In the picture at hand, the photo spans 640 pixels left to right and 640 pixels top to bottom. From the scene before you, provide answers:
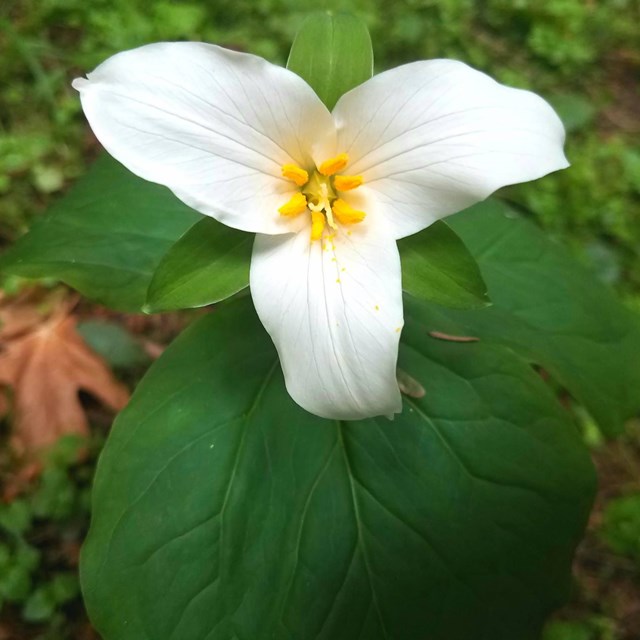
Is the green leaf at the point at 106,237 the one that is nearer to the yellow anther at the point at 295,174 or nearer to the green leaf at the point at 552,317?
the yellow anther at the point at 295,174

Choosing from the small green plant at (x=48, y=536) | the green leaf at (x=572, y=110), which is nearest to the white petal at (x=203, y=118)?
the small green plant at (x=48, y=536)

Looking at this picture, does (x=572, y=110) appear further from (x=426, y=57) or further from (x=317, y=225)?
(x=317, y=225)

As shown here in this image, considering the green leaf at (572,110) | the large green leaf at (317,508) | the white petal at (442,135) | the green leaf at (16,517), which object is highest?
the white petal at (442,135)

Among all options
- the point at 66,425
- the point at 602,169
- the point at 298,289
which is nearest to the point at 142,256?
the point at 298,289

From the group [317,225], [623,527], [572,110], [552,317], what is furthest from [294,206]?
[572,110]

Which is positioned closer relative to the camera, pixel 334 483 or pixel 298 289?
pixel 298 289

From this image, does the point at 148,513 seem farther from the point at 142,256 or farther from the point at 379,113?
the point at 379,113

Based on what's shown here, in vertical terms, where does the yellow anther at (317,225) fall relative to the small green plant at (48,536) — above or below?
→ above
